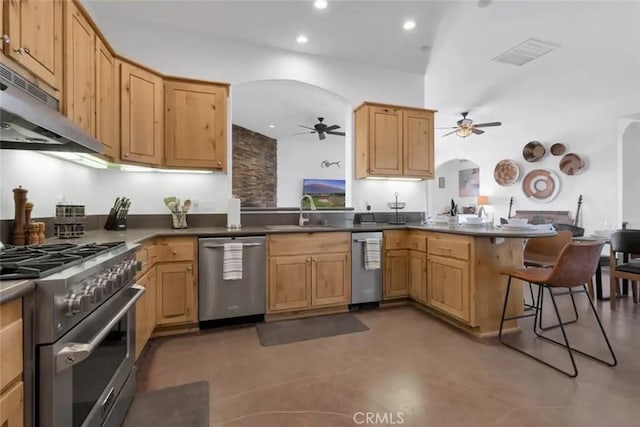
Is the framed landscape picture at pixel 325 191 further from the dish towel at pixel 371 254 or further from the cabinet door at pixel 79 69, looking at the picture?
the cabinet door at pixel 79 69

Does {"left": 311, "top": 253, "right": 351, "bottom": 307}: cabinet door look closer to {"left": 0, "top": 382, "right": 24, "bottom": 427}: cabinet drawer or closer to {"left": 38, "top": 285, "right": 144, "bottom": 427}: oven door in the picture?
{"left": 38, "top": 285, "right": 144, "bottom": 427}: oven door

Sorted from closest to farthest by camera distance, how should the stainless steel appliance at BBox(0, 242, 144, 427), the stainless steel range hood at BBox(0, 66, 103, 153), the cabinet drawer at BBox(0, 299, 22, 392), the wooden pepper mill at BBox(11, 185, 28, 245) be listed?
1. the cabinet drawer at BBox(0, 299, 22, 392)
2. the stainless steel appliance at BBox(0, 242, 144, 427)
3. the stainless steel range hood at BBox(0, 66, 103, 153)
4. the wooden pepper mill at BBox(11, 185, 28, 245)

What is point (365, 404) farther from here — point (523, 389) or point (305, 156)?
point (305, 156)

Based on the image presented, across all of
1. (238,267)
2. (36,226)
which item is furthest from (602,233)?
(36,226)

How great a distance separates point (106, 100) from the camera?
2.46m

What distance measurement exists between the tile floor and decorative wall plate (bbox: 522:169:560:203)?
4628mm

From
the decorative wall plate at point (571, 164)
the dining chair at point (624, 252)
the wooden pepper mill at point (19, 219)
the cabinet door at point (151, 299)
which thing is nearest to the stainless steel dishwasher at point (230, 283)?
the cabinet door at point (151, 299)

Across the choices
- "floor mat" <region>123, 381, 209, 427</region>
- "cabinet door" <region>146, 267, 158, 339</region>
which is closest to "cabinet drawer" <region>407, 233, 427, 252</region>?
"floor mat" <region>123, 381, 209, 427</region>

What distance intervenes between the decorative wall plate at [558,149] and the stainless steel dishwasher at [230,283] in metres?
6.77

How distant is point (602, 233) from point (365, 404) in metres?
A: 4.79

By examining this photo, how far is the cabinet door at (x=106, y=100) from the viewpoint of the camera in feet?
7.61

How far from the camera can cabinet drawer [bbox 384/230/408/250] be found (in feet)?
11.3

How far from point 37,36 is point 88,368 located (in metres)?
1.66

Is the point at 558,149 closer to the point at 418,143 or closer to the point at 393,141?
the point at 418,143
